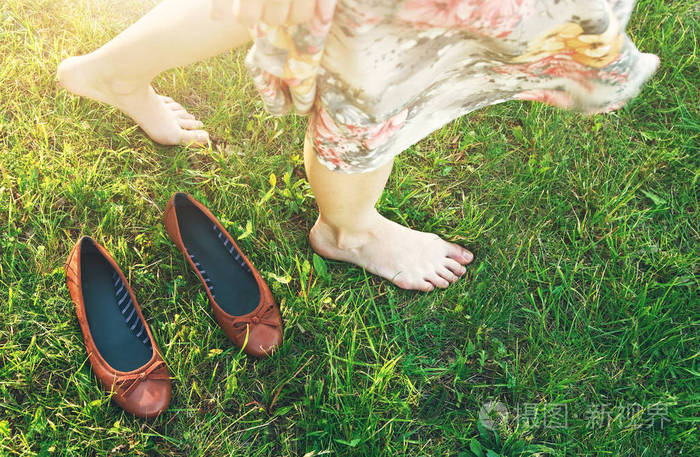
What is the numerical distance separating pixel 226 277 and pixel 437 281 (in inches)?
30.8


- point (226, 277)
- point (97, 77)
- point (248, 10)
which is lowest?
point (226, 277)

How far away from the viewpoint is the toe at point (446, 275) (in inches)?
77.4

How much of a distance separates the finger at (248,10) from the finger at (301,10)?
48 millimetres

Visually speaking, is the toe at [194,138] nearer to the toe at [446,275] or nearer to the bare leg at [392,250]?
the bare leg at [392,250]

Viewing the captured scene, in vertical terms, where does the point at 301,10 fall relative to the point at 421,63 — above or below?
above

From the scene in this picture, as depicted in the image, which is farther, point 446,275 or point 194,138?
point 194,138

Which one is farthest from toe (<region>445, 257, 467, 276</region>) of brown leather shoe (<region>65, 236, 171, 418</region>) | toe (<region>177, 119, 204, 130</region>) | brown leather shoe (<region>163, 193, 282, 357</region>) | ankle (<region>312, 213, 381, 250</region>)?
toe (<region>177, 119, 204, 130</region>)

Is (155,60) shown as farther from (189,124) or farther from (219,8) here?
(219,8)

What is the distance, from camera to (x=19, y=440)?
5.32ft

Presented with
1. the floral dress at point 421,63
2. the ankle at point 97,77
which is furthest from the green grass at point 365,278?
the floral dress at point 421,63

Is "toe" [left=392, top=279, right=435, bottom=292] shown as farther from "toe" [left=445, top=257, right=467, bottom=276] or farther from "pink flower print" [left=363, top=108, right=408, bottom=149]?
"pink flower print" [left=363, top=108, right=408, bottom=149]

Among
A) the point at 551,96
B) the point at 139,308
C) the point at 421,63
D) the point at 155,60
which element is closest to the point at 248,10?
the point at 421,63

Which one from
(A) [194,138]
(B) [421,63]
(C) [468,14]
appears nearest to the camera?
(C) [468,14]

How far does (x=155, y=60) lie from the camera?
1.58m
